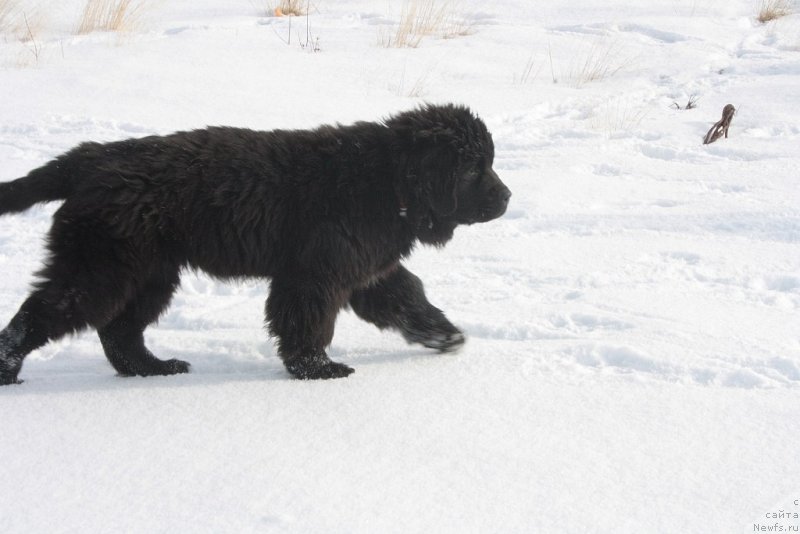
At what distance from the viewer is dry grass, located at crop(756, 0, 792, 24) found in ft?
43.9

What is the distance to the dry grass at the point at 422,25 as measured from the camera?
11.7m

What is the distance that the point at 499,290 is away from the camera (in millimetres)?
5121

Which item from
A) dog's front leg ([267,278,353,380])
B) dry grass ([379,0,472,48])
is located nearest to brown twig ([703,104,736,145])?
dry grass ([379,0,472,48])

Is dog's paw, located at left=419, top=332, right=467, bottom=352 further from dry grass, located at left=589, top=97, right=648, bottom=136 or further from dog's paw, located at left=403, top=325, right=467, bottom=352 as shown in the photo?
dry grass, located at left=589, top=97, right=648, bottom=136

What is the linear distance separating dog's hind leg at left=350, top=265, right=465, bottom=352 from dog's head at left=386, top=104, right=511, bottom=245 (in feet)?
0.98

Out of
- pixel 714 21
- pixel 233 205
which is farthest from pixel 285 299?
pixel 714 21

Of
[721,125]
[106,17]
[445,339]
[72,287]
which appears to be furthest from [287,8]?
[72,287]

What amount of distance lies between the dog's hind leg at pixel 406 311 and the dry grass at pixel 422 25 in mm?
7911

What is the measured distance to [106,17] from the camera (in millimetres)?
11664

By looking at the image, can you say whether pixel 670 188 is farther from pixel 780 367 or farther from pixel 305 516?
pixel 305 516

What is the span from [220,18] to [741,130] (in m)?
8.03

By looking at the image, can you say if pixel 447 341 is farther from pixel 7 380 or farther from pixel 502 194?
pixel 7 380

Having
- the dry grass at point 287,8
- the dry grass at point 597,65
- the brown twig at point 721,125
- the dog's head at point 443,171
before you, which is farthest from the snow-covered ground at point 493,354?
the dry grass at point 287,8

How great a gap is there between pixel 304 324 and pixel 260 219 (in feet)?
1.81
